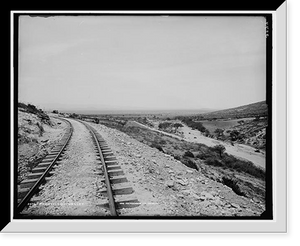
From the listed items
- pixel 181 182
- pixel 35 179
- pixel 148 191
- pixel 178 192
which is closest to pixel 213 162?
pixel 181 182

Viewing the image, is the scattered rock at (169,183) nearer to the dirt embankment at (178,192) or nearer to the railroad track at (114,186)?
the dirt embankment at (178,192)

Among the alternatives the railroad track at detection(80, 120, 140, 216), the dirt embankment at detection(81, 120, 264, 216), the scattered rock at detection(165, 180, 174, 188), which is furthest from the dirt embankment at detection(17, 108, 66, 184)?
the scattered rock at detection(165, 180, 174, 188)

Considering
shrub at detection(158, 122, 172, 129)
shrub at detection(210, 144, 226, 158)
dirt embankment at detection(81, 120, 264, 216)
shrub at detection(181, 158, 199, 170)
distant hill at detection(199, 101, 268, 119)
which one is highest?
distant hill at detection(199, 101, 268, 119)

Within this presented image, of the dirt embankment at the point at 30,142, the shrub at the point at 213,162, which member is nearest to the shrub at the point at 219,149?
the shrub at the point at 213,162

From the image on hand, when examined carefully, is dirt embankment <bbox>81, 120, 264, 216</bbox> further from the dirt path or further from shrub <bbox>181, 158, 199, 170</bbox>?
the dirt path

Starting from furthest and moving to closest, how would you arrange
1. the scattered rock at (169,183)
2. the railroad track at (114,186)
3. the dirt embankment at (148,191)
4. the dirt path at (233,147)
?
the dirt path at (233,147), the scattered rock at (169,183), the dirt embankment at (148,191), the railroad track at (114,186)
